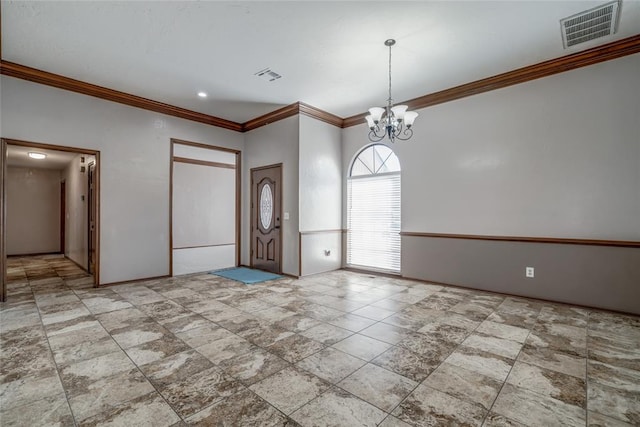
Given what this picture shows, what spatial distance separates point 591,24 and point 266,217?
17.6 feet

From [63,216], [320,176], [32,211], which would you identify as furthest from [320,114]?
[32,211]

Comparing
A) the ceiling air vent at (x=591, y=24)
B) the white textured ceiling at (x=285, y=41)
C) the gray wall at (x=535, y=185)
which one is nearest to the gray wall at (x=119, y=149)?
the white textured ceiling at (x=285, y=41)

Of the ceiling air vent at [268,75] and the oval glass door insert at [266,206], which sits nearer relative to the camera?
the ceiling air vent at [268,75]

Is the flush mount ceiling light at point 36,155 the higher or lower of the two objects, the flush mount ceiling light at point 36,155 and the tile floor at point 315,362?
the higher

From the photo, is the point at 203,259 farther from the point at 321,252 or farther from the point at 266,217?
the point at 321,252

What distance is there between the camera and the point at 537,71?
3.98 meters

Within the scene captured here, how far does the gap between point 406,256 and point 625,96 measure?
3.46 metres

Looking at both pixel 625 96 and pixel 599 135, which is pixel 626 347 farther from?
pixel 625 96

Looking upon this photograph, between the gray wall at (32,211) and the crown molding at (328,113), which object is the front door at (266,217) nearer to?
the crown molding at (328,113)

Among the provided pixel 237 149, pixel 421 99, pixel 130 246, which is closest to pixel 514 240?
pixel 421 99

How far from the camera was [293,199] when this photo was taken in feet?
18.1

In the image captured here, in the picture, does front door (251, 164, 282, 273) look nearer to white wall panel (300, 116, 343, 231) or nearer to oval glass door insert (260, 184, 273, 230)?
oval glass door insert (260, 184, 273, 230)

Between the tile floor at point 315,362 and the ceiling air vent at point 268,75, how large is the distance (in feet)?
10.4

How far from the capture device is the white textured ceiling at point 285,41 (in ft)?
9.45
